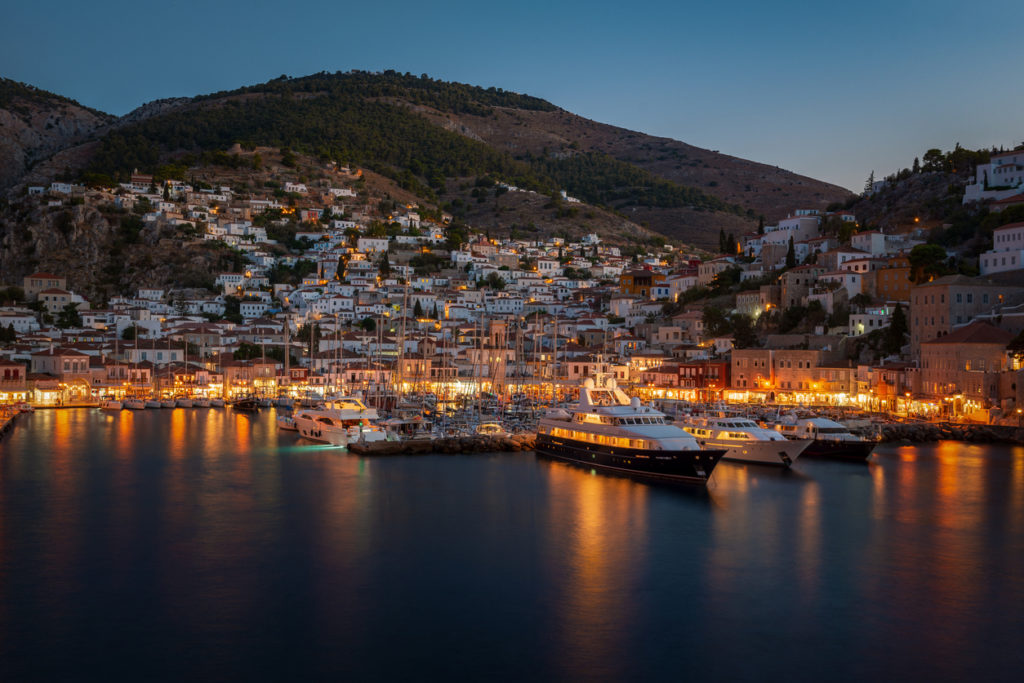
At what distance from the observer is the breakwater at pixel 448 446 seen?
101ft

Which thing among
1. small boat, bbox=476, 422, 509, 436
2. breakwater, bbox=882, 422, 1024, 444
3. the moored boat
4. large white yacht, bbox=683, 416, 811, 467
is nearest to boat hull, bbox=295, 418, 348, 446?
the moored boat

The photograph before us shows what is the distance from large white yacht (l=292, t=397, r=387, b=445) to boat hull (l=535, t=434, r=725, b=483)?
747 centimetres

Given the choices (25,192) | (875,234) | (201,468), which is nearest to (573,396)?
(875,234)

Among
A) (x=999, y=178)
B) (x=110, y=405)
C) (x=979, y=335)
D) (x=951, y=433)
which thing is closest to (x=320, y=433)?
(x=110, y=405)

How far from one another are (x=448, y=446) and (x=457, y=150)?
367ft

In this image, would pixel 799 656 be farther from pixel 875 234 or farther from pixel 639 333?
pixel 639 333

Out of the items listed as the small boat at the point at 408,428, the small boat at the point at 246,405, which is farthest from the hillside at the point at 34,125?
the small boat at the point at 408,428

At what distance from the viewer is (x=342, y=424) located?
110 ft

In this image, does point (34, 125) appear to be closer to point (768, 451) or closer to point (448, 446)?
point (448, 446)

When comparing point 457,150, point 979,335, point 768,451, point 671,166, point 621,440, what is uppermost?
point 671,166

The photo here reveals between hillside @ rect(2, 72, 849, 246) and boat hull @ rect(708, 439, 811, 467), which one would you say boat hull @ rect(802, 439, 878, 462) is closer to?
boat hull @ rect(708, 439, 811, 467)

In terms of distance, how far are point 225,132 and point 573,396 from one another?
88051 millimetres

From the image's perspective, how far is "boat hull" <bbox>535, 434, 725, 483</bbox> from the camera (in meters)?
24.6

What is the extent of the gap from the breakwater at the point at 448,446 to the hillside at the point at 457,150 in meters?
71.2
